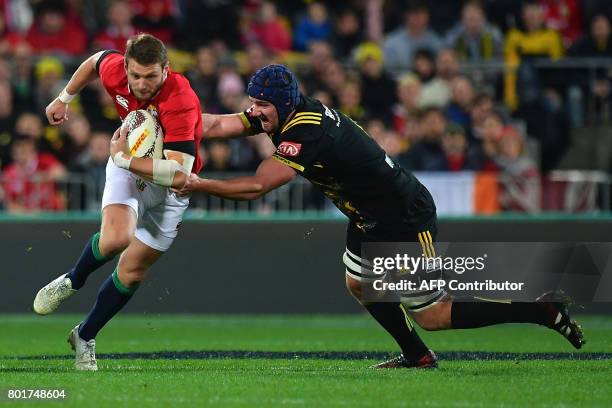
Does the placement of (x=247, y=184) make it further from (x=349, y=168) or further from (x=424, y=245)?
(x=424, y=245)

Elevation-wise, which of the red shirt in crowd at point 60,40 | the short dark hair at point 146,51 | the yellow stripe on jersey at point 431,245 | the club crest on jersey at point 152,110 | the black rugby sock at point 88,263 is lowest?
the black rugby sock at point 88,263

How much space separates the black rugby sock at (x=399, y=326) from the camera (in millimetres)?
9523

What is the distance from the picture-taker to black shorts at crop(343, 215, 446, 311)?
9.52 m

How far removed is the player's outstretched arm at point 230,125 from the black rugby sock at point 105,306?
4.17 ft

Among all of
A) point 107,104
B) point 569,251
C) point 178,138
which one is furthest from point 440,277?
point 107,104

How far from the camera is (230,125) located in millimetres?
9859

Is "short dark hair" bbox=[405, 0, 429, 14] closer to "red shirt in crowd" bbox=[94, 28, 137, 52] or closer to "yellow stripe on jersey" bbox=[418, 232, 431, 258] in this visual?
"red shirt in crowd" bbox=[94, 28, 137, 52]

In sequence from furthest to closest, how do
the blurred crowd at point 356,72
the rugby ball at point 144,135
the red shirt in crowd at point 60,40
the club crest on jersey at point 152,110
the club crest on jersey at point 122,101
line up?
the red shirt in crowd at point 60,40 → the blurred crowd at point 356,72 → the club crest on jersey at point 122,101 → the club crest on jersey at point 152,110 → the rugby ball at point 144,135

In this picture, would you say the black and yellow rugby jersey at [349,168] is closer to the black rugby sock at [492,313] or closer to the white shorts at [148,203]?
the black rugby sock at [492,313]

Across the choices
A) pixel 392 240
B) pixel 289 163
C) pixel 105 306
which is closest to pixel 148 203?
pixel 105 306

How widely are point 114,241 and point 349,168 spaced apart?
5.56 ft

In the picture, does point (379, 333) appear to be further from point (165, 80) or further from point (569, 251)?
point (165, 80)

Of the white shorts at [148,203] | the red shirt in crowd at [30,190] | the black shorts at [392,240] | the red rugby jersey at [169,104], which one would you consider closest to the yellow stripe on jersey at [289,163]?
the red rugby jersey at [169,104]

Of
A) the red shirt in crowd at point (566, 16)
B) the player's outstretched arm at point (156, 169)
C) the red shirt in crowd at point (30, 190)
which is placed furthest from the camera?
the red shirt in crowd at point (566, 16)
